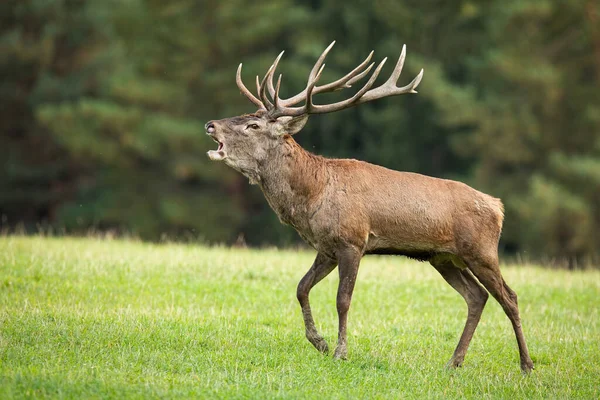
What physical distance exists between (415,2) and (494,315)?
22384 mm

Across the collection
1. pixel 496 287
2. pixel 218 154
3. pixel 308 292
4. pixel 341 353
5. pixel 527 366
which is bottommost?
pixel 527 366

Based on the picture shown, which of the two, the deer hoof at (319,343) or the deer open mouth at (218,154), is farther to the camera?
the deer open mouth at (218,154)

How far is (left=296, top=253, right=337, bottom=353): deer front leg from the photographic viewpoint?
28.3 feet

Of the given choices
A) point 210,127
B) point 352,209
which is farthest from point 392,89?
point 210,127

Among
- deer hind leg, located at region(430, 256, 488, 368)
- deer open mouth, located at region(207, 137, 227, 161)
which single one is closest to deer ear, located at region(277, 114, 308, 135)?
deer open mouth, located at region(207, 137, 227, 161)

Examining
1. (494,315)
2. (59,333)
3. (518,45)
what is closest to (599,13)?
(518,45)

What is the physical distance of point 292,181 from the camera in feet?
28.8

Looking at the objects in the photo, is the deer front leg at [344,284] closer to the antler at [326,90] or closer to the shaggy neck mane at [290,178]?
the shaggy neck mane at [290,178]

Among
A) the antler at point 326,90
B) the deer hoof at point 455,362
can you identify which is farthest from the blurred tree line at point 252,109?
the deer hoof at point 455,362

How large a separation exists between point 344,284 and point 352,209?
2.21ft

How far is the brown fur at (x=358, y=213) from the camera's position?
335 inches

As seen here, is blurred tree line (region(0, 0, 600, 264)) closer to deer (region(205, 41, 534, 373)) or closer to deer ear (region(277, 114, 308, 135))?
deer (region(205, 41, 534, 373))

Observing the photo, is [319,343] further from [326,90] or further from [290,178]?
[326,90]

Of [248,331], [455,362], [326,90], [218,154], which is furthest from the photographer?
[248,331]
